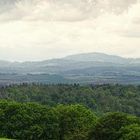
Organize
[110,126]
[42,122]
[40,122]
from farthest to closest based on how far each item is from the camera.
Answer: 1. [40,122]
2. [42,122]
3. [110,126]

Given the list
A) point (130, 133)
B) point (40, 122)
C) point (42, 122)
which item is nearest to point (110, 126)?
point (130, 133)

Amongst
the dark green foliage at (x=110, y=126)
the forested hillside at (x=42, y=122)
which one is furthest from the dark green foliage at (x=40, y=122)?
the dark green foliage at (x=110, y=126)

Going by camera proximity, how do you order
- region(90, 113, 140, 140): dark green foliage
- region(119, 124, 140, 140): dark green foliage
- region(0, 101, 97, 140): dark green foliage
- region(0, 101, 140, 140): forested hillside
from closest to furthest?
region(119, 124, 140, 140): dark green foliage, region(90, 113, 140, 140): dark green foliage, region(0, 101, 140, 140): forested hillside, region(0, 101, 97, 140): dark green foliage

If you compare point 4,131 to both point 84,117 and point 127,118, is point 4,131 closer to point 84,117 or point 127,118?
point 84,117

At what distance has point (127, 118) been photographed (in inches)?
3024

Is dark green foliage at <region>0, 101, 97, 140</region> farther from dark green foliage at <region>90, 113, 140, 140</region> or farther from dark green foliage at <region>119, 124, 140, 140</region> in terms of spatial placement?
dark green foliage at <region>119, 124, 140, 140</region>

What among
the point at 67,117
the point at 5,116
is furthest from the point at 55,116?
the point at 5,116

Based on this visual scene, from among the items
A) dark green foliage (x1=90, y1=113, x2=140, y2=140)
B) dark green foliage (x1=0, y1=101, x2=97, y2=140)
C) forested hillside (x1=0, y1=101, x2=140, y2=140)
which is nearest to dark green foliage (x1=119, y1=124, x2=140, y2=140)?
dark green foliage (x1=90, y1=113, x2=140, y2=140)

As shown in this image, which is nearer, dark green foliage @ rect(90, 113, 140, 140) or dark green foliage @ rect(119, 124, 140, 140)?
dark green foliage @ rect(119, 124, 140, 140)

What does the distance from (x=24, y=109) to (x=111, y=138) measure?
92.7ft

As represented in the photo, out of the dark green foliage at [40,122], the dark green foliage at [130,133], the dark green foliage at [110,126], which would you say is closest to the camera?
the dark green foliage at [130,133]

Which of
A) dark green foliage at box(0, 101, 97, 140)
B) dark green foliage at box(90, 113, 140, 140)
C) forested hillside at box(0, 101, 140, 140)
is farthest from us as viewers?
dark green foliage at box(0, 101, 97, 140)

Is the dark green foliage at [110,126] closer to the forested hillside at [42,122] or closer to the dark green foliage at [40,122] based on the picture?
the forested hillside at [42,122]

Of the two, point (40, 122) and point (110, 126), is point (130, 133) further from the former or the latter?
point (40, 122)
